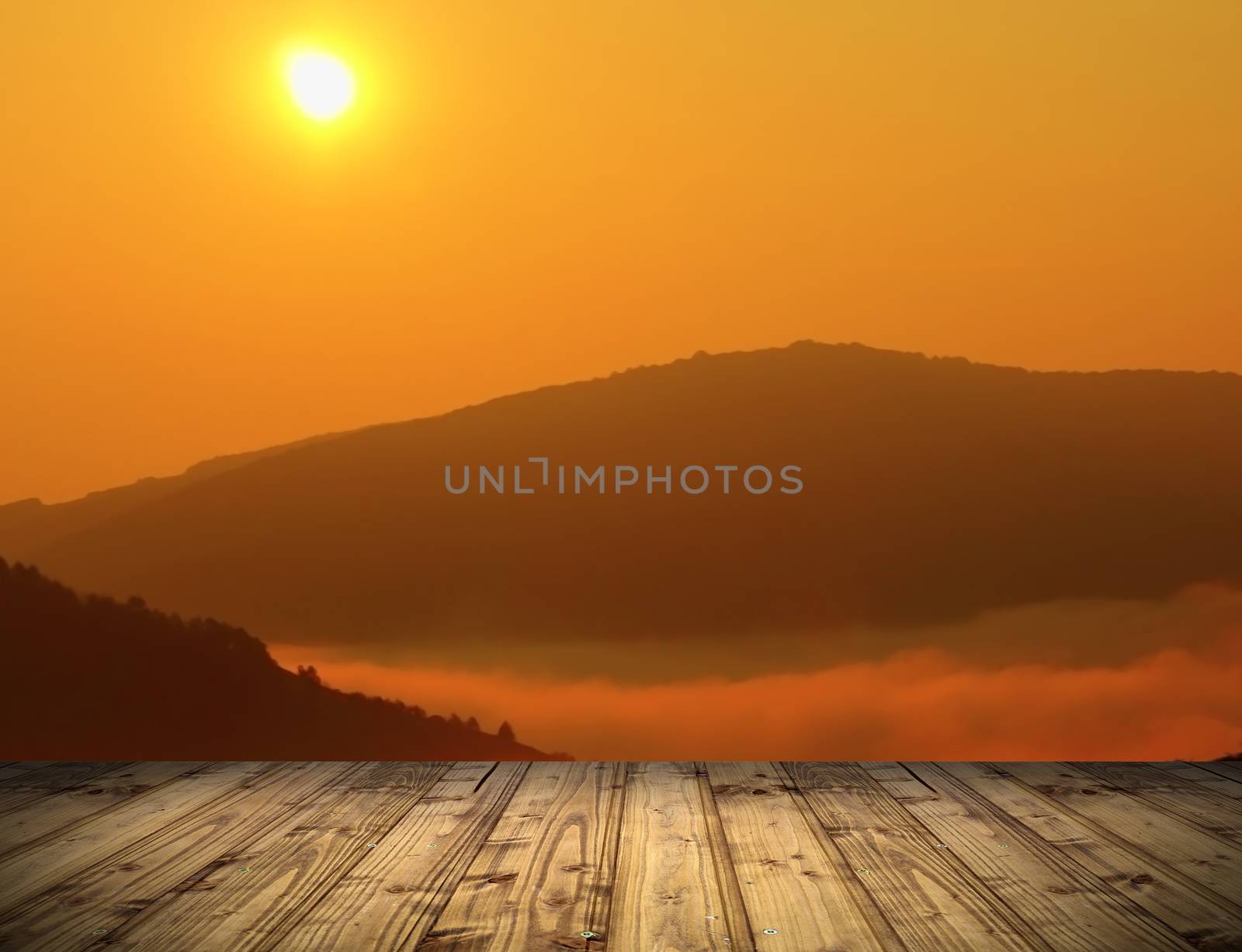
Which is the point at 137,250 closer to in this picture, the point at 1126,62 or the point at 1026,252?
the point at 1026,252

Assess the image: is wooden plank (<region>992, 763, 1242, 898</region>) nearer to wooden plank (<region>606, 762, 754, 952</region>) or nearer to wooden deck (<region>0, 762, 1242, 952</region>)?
wooden deck (<region>0, 762, 1242, 952</region>)

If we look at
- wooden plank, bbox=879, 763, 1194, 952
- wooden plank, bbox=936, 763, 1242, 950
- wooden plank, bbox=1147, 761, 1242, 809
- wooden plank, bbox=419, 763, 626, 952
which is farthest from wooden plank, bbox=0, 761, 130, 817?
wooden plank, bbox=1147, 761, 1242, 809

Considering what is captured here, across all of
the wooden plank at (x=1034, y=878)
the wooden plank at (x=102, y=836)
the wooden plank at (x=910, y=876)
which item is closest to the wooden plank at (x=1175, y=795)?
the wooden plank at (x=1034, y=878)

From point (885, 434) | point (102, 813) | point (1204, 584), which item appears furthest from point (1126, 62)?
point (102, 813)

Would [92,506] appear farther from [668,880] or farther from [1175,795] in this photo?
[1175,795]

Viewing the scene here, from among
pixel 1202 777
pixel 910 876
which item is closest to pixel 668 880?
pixel 910 876

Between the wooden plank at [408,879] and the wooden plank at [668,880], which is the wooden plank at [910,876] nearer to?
the wooden plank at [668,880]
